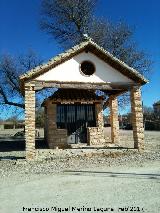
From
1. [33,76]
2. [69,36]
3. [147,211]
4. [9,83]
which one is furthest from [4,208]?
[9,83]

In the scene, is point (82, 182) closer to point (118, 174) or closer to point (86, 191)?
point (86, 191)

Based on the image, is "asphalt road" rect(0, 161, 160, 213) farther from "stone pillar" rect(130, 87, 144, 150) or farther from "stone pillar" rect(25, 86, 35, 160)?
"stone pillar" rect(130, 87, 144, 150)

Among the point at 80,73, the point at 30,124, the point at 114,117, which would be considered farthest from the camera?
the point at 114,117

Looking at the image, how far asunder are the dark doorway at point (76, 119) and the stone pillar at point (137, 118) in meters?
4.56

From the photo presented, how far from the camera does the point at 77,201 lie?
7.13 meters

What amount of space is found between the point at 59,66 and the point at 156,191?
918cm

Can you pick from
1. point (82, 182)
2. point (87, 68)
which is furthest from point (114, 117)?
point (82, 182)

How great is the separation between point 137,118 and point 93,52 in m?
3.92

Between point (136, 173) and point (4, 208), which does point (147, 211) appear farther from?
point (136, 173)

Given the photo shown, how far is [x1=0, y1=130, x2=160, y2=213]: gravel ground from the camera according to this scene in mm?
7059

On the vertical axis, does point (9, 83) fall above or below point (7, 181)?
above

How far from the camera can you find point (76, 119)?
66.2ft

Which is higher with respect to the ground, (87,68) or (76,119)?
(87,68)

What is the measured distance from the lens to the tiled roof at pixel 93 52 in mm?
14969
